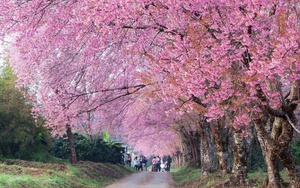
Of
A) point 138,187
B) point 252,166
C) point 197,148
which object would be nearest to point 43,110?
point 138,187

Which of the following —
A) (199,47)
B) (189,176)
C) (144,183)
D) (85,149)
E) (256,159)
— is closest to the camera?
(199,47)

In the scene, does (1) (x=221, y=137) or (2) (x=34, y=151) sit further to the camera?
(2) (x=34, y=151)

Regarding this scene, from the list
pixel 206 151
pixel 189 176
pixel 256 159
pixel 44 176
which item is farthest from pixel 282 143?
pixel 256 159

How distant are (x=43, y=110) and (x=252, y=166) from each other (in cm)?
1427

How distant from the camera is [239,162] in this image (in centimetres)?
1302

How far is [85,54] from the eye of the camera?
10719mm

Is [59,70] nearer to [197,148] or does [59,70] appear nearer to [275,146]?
[275,146]

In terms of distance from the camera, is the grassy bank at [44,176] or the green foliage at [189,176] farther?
the green foliage at [189,176]

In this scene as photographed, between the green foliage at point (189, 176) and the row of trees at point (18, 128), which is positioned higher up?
the row of trees at point (18, 128)

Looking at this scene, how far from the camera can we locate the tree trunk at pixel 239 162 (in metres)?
12.8

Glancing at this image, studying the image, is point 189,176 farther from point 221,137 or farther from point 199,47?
point 199,47

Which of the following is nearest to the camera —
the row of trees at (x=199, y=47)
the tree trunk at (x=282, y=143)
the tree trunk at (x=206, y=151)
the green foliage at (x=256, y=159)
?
the row of trees at (x=199, y=47)

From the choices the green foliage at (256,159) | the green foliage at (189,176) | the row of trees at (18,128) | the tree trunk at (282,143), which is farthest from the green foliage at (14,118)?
the tree trunk at (282,143)

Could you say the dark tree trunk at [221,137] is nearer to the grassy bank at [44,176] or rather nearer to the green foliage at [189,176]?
the green foliage at [189,176]
